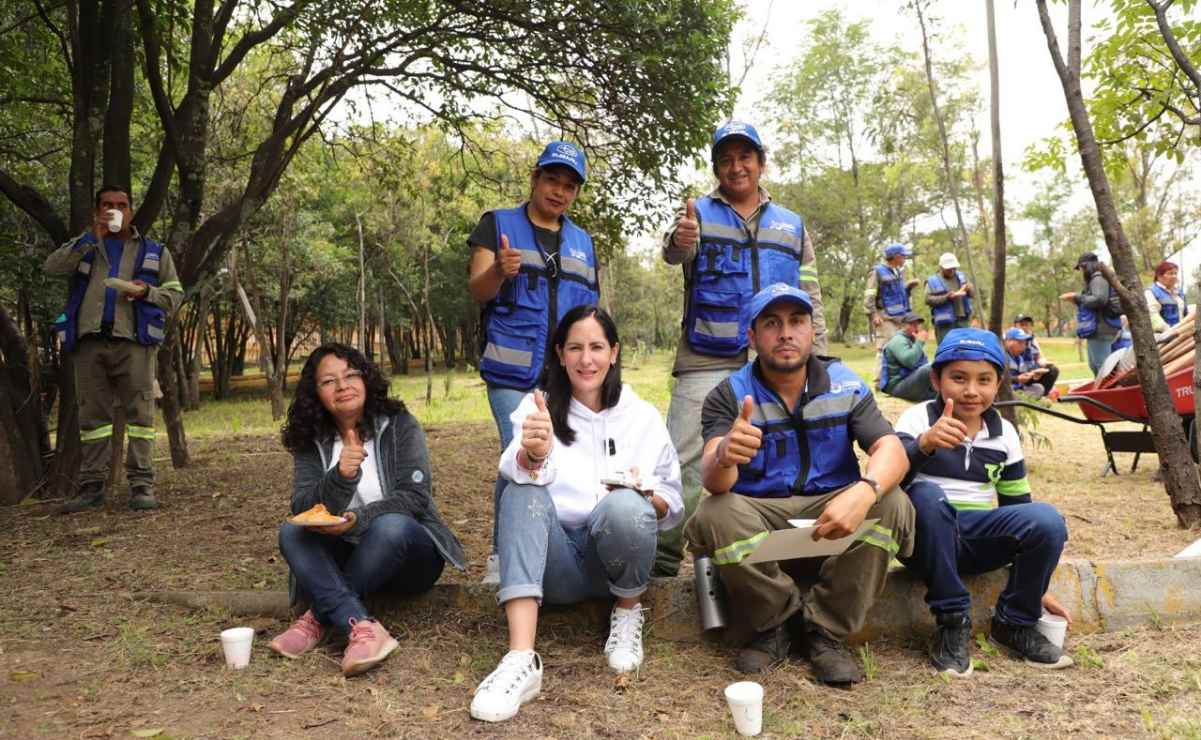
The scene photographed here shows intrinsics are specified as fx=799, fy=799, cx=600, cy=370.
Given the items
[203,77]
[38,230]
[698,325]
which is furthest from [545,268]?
[38,230]

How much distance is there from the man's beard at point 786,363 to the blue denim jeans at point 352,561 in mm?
Result: 1474

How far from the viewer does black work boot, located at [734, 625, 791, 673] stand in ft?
9.41

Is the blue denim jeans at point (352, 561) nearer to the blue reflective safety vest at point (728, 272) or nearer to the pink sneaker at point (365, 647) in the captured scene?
the pink sneaker at point (365, 647)

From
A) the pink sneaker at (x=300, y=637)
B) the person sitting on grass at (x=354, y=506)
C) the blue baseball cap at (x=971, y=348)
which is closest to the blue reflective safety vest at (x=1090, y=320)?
the blue baseball cap at (x=971, y=348)

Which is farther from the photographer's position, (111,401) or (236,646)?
(111,401)

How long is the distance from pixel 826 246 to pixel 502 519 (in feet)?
101

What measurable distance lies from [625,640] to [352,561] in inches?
43.4

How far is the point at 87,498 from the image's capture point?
5.58m

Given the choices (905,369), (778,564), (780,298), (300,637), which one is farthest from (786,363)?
(905,369)

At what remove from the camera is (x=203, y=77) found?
638 cm

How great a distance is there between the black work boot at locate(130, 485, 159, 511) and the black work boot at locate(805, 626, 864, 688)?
15.8 feet

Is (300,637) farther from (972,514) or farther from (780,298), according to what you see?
(972,514)

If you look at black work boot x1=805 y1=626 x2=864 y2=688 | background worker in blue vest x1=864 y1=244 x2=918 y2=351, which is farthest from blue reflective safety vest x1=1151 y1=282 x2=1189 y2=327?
black work boot x1=805 y1=626 x2=864 y2=688

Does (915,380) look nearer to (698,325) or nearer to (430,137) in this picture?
Answer: (698,325)
